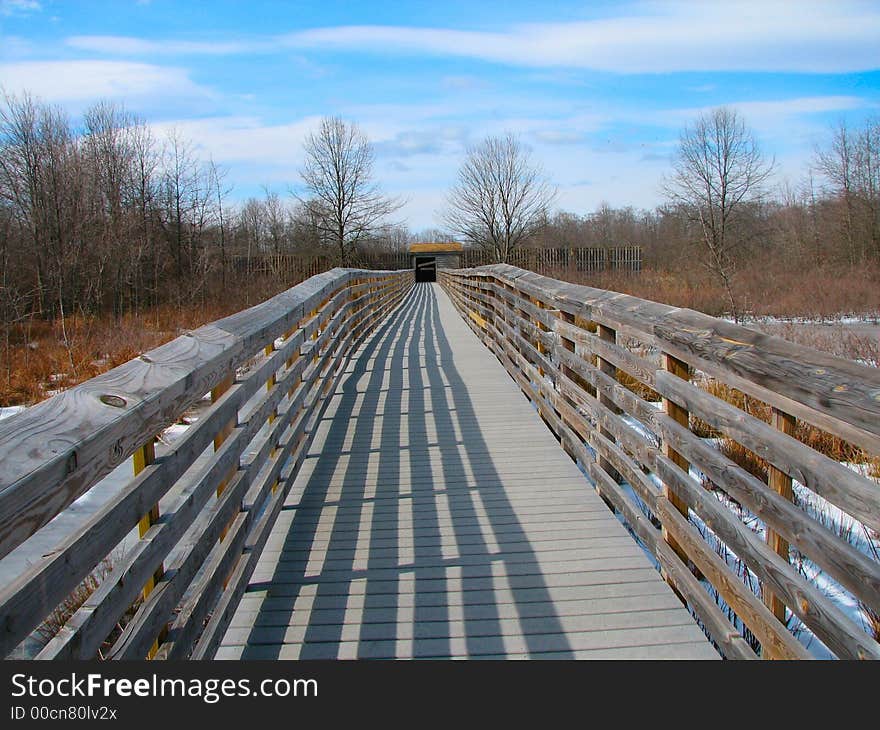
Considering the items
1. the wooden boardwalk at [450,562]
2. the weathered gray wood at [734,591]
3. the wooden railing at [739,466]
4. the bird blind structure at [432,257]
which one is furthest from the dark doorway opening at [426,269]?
the weathered gray wood at [734,591]

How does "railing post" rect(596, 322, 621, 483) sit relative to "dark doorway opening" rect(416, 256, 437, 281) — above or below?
below

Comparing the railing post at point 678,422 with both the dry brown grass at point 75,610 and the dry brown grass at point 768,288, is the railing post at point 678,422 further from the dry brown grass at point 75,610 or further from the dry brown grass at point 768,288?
the dry brown grass at point 768,288

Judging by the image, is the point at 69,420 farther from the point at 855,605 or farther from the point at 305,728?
the point at 855,605

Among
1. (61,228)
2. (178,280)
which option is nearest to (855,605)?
(61,228)

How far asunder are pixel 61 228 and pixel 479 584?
1964 cm

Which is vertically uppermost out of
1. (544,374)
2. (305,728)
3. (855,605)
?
(544,374)

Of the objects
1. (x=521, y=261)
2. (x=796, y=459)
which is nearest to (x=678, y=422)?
(x=796, y=459)

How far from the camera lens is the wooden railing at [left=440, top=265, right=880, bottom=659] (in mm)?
1697

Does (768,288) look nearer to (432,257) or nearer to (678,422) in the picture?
(678,422)

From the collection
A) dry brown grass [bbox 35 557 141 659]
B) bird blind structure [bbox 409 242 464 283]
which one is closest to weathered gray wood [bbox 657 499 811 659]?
dry brown grass [bbox 35 557 141 659]

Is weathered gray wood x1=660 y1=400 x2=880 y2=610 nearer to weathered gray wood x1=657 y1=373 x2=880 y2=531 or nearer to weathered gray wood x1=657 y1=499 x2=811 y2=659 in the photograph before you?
weathered gray wood x1=657 y1=373 x2=880 y2=531

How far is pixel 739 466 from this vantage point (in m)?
2.70

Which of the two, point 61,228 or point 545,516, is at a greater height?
point 61,228

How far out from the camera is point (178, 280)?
24.6 meters
